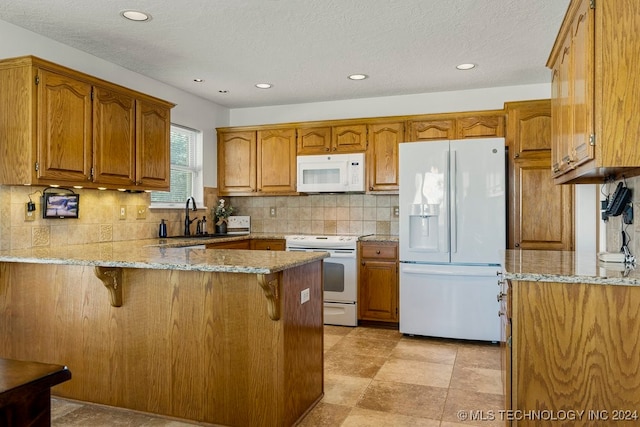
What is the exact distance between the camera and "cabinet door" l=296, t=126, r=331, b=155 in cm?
516

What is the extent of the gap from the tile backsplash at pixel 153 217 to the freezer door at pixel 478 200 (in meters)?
1.16

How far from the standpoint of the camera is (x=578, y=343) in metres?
1.89

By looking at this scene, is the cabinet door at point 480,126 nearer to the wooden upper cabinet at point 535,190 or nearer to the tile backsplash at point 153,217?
the wooden upper cabinet at point 535,190

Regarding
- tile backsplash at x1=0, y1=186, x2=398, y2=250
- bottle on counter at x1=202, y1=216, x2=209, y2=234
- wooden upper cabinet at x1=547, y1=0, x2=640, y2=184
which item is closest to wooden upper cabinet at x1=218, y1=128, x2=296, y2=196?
tile backsplash at x1=0, y1=186, x2=398, y2=250

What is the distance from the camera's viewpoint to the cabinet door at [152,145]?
389 cm

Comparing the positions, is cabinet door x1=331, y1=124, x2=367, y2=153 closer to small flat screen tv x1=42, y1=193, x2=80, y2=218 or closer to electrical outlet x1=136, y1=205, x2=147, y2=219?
electrical outlet x1=136, y1=205, x2=147, y2=219

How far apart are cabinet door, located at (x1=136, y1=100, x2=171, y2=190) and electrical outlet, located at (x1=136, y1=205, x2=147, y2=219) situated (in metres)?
0.37

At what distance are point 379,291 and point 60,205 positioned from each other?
2918 mm

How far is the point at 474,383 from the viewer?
315 centimetres

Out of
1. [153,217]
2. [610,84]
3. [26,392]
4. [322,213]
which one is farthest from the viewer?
[322,213]

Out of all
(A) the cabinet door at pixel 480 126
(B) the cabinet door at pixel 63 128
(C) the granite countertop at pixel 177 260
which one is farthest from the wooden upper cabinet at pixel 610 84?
(B) the cabinet door at pixel 63 128

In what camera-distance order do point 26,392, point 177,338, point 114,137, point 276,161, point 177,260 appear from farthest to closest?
point 276,161
point 114,137
point 177,338
point 177,260
point 26,392

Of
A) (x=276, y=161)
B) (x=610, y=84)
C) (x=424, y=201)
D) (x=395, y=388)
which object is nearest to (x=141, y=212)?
(x=276, y=161)

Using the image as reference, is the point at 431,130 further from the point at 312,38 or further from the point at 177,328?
the point at 177,328
